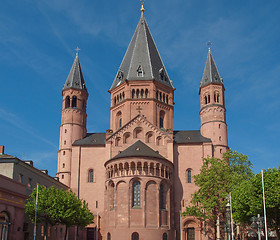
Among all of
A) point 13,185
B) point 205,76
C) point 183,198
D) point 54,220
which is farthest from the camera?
point 205,76

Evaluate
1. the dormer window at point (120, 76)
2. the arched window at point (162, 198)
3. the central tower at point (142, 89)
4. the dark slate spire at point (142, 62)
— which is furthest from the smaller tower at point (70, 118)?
the arched window at point (162, 198)

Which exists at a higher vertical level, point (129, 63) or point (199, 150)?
point (129, 63)

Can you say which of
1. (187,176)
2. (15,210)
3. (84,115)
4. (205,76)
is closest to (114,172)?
(187,176)

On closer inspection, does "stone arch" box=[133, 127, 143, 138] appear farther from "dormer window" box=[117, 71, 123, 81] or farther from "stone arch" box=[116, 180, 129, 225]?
"dormer window" box=[117, 71, 123, 81]

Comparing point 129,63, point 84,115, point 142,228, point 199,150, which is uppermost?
point 129,63

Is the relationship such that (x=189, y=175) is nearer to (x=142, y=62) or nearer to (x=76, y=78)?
(x=142, y=62)

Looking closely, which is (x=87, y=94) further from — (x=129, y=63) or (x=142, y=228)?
(x=142, y=228)

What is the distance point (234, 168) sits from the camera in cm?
5788

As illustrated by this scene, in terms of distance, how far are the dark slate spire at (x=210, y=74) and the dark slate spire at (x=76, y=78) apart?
24137mm

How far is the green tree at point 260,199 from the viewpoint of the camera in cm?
3894

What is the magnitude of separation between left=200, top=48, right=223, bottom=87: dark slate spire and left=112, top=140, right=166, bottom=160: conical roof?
18817 millimetres

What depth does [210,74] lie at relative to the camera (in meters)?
73.4

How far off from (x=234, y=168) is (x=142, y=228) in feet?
54.8

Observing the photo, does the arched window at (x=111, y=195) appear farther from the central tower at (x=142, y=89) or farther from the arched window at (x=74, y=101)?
the arched window at (x=74, y=101)
